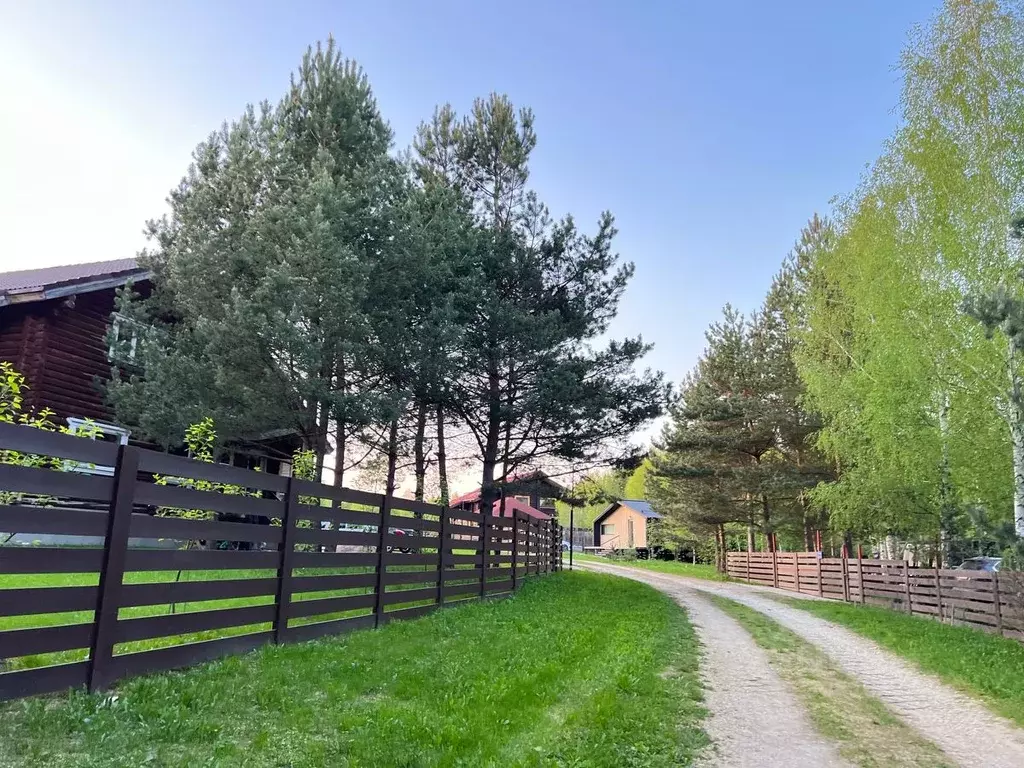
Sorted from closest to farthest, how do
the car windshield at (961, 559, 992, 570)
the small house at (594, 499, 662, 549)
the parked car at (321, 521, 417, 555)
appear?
the parked car at (321, 521, 417, 555), the car windshield at (961, 559, 992, 570), the small house at (594, 499, 662, 549)

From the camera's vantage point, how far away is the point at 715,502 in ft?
84.1

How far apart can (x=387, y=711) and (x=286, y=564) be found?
2250 mm

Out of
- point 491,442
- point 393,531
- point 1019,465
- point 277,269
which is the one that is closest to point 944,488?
point 1019,465

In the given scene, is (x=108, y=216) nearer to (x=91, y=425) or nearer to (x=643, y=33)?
(x=91, y=425)

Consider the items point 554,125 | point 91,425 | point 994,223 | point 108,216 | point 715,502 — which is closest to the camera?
point 91,425

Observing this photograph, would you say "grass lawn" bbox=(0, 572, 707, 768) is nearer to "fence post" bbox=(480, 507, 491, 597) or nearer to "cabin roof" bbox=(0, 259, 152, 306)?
"fence post" bbox=(480, 507, 491, 597)

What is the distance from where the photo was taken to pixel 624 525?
62219 mm

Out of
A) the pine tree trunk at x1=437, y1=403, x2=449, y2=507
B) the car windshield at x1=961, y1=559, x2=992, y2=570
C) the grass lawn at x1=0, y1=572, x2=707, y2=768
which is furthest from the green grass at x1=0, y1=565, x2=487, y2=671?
the car windshield at x1=961, y1=559, x2=992, y2=570

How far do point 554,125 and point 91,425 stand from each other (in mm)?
15912

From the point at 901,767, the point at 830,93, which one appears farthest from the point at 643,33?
the point at 901,767

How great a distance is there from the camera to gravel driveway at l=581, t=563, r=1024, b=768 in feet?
14.6

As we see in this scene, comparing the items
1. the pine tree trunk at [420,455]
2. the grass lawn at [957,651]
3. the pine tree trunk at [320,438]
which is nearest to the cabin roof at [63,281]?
the pine tree trunk at [320,438]

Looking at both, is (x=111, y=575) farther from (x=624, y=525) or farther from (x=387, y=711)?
(x=624, y=525)

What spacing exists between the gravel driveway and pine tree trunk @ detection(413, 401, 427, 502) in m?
9.92
